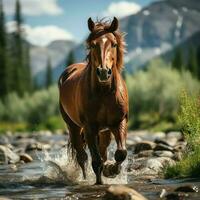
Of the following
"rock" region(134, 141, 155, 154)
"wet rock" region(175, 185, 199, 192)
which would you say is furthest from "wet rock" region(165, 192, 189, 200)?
"rock" region(134, 141, 155, 154)

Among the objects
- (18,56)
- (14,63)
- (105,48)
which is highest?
(105,48)

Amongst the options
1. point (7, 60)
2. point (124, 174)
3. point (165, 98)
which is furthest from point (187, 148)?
point (7, 60)

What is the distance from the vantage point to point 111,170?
36.0 feet

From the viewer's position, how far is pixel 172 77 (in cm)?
7981

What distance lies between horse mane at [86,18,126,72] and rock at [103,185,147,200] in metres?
2.98

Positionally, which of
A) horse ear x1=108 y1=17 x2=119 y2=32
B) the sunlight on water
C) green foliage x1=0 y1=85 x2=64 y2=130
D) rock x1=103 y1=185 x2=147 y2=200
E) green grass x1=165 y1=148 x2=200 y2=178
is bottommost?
green foliage x1=0 y1=85 x2=64 y2=130

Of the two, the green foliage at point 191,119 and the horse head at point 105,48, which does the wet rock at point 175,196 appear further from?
the green foliage at point 191,119

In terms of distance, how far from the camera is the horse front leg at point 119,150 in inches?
424

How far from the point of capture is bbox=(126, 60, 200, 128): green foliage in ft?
251

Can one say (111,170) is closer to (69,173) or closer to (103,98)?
(103,98)

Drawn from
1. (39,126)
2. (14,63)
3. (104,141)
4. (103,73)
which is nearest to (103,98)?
(103,73)

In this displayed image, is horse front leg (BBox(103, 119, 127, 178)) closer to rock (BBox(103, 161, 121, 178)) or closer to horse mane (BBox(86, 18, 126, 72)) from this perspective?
rock (BBox(103, 161, 121, 178))

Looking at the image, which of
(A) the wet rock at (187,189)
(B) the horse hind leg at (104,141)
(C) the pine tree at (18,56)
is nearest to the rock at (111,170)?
(B) the horse hind leg at (104,141)

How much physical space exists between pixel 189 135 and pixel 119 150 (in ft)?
5.35
